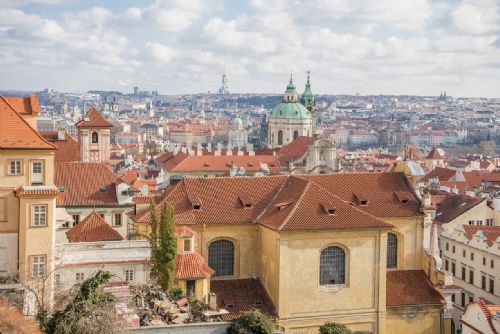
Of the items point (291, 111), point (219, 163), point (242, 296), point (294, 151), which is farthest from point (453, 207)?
point (291, 111)

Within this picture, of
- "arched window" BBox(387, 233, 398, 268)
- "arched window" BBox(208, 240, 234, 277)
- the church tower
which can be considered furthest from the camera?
the church tower

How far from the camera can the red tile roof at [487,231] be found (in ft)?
174

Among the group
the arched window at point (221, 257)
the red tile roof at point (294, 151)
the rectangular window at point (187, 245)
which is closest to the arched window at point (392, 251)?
the arched window at point (221, 257)

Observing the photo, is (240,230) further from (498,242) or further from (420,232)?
(498,242)

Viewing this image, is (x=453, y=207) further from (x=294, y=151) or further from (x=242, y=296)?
(x=294, y=151)

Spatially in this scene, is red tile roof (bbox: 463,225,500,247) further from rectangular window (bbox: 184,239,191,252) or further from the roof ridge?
rectangular window (bbox: 184,239,191,252)

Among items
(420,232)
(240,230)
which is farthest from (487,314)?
(240,230)

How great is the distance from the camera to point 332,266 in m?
40.7

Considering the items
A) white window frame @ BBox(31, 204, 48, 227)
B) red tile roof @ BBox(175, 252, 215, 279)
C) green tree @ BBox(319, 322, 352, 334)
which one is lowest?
green tree @ BBox(319, 322, 352, 334)

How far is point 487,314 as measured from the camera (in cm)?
3891

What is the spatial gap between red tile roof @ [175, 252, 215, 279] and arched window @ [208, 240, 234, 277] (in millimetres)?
2845

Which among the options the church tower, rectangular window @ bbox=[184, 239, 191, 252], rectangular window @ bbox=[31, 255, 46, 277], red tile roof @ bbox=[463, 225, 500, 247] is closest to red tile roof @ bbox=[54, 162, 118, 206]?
rectangular window @ bbox=[184, 239, 191, 252]

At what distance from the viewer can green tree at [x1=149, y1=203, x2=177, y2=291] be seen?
36.8m

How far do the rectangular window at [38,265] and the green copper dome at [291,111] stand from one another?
140157mm
